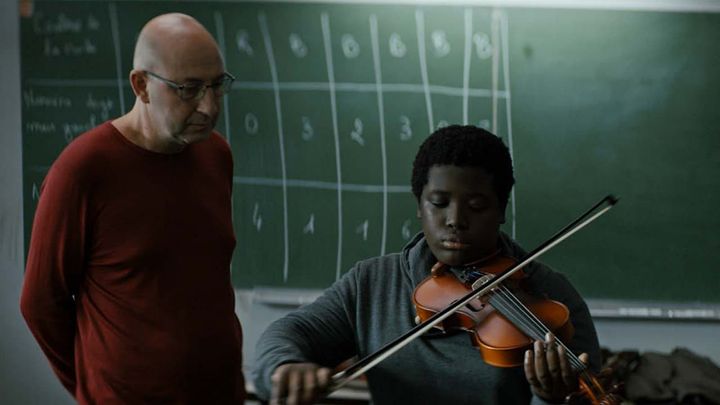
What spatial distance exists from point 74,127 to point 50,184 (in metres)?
1.37

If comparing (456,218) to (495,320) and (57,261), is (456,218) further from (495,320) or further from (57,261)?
(57,261)

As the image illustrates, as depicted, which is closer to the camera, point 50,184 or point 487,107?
point 50,184

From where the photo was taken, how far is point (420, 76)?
2.89 metres

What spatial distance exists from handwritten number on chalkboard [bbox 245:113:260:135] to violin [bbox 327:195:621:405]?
154cm

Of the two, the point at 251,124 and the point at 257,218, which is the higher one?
the point at 251,124

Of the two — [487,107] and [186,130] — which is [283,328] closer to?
[186,130]

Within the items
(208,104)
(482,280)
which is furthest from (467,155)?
(208,104)

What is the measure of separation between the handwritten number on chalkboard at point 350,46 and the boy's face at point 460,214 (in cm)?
147

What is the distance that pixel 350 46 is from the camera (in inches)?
115

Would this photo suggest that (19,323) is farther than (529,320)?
Yes

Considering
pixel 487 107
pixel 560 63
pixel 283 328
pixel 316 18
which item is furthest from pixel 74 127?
pixel 283 328

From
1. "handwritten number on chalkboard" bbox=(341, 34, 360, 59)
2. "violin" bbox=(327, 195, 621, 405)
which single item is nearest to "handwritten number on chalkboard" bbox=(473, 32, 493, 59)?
"handwritten number on chalkboard" bbox=(341, 34, 360, 59)

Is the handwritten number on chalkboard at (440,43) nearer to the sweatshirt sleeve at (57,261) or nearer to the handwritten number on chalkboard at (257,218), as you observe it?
the handwritten number on chalkboard at (257,218)

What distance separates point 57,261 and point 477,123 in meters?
1.48
